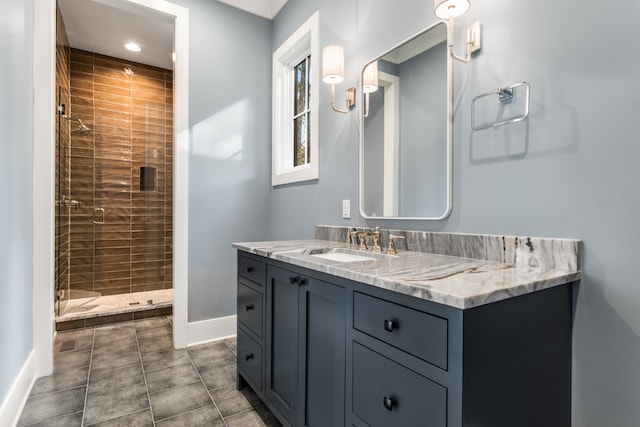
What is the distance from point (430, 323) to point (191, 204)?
224 centimetres

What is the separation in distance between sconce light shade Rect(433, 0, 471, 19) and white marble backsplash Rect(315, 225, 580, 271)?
887 mm

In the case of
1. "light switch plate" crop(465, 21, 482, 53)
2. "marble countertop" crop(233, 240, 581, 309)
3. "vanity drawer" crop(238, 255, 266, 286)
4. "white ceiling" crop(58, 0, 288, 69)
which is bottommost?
"vanity drawer" crop(238, 255, 266, 286)

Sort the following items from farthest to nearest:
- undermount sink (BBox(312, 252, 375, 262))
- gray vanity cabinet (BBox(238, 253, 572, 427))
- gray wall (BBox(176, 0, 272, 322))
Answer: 1. gray wall (BBox(176, 0, 272, 322))
2. undermount sink (BBox(312, 252, 375, 262))
3. gray vanity cabinet (BBox(238, 253, 572, 427))

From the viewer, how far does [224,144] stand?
2.78 metres

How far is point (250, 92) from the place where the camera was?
2.90 m

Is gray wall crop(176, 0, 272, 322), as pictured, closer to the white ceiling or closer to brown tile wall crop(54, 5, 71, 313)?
the white ceiling

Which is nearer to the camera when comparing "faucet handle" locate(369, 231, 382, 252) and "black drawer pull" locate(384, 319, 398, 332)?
"black drawer pull" locate(384, 319, 398, 332)

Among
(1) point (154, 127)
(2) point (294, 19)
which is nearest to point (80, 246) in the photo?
(1) point (154, 127)

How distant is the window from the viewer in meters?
2.49

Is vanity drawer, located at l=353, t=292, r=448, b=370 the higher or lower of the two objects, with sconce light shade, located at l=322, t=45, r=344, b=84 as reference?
lower

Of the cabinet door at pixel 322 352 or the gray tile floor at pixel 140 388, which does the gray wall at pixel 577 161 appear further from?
the gray tile floor at pixel 140 388

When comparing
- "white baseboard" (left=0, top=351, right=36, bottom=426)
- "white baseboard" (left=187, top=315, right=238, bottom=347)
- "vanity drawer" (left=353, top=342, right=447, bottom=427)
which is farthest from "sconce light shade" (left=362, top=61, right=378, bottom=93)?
"white baseboard" (left=0, top=351, right=36, bottom=426)

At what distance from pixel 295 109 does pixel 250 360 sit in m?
2.03

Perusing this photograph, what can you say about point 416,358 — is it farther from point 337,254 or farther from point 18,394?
point 18,394
